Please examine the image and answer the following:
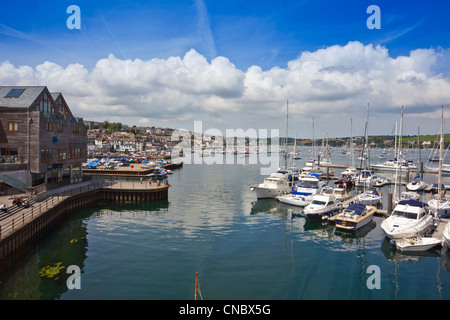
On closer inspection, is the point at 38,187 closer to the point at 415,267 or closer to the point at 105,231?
the point at 105,231

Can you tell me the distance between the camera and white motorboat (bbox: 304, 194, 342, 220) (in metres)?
39.0

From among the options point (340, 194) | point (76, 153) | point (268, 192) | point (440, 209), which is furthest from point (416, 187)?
point (76, 153)

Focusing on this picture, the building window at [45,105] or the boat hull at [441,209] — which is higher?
the building window at [45,105]

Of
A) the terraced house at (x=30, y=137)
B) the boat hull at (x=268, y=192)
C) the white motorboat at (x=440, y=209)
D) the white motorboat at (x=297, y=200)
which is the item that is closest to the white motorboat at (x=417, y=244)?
the white motorboat at (x=440, y=209)

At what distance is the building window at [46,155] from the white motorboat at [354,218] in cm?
3895

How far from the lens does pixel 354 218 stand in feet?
116

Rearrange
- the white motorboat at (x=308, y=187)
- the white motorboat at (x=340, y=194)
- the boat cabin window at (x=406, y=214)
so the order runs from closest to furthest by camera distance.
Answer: the boat cabin window at (x=406, y=214) → the white motorboat at (x=340, y=194) → the white motorboat at (x=308, y=187)

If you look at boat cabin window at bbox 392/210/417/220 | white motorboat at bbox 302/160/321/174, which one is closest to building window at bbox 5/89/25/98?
boat cabin window at bbox 392/210/417/220

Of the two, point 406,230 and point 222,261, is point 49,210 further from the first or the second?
point 406,230

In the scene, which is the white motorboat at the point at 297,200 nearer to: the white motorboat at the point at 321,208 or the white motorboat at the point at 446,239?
the white motorboat at the point at 321,208

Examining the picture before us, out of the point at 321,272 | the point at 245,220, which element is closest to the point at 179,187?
the point at 245,220

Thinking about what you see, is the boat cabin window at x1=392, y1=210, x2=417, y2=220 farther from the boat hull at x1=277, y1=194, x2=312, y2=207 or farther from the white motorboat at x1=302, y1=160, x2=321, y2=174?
the white motorboat at x1=302, y1=160, x2=321, y2=174

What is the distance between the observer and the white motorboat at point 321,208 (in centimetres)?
3903

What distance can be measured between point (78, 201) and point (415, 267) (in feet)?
136
